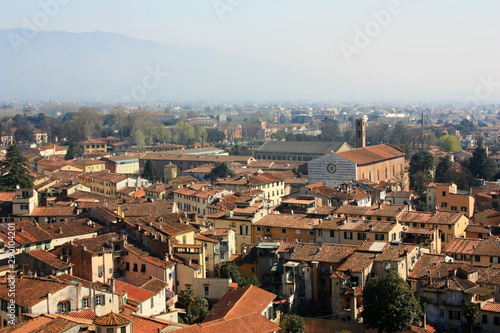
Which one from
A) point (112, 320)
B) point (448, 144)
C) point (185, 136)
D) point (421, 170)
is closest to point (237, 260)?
point (112, 320)

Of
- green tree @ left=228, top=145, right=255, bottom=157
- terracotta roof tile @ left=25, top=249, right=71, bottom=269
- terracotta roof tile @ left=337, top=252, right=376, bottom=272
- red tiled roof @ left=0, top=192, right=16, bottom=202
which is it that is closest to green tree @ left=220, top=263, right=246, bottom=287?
terracotta roof tile @ left=337, top=252, right=376, bottom=272

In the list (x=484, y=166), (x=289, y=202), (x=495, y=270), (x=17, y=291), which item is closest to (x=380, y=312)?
(x=495, y=270)

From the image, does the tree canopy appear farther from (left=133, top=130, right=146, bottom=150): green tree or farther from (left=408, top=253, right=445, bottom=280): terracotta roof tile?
(left=133, top=130, right=146, bottom=150): green tree

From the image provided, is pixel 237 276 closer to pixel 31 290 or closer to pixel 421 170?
pixel 31 290

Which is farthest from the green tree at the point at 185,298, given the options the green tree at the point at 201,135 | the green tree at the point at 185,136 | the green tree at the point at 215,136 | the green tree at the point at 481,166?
the green tree at the point at 215,136

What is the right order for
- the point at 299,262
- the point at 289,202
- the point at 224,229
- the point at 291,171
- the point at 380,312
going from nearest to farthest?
the point at 380,312, the point at 299,262, the point at 224,229, the point at 289,202, the point at 291,171

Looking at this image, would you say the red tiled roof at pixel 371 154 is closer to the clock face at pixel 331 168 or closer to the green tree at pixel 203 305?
the clock face at pixel 331 168

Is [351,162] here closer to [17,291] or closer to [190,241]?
[190,241]
